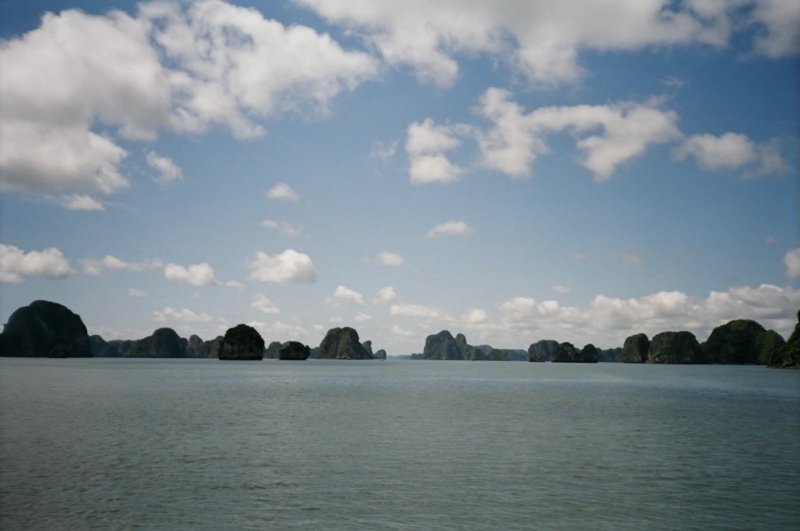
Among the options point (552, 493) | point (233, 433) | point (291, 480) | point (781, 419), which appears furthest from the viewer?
point (781, 419)

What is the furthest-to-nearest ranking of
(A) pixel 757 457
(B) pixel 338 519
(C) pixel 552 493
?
(A) pixel 757 457 < (C) pixel 552 493 < (B) pixel 338 519

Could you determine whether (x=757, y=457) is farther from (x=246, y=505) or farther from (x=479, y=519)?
(x=246, y=505)

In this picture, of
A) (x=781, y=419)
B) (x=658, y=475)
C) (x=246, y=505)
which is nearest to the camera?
(x=246, y=505)

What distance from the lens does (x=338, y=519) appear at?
87.8ft

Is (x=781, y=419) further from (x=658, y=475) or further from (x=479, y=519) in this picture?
(x=479, y=519)

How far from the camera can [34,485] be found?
32031 mm

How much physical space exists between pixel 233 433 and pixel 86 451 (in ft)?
43.8

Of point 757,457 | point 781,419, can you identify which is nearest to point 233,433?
point 757,457

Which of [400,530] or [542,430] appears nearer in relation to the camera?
[400,530]

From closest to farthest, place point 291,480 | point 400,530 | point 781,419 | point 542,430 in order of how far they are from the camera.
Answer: point 400,530, point 291,480, point 542,430, point 781,419

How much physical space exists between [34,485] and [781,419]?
259ft

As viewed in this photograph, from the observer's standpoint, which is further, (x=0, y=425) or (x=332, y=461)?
(x=0, y=425)

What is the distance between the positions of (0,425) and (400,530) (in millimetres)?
49748

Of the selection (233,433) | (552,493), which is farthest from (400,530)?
(233,433)
